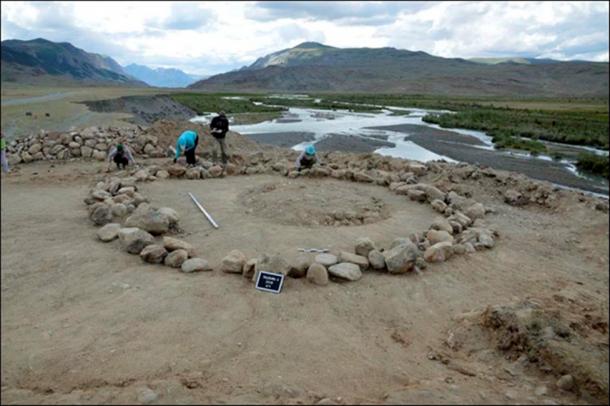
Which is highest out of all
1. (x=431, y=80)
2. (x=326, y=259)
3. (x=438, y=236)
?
(x=431, y=80)

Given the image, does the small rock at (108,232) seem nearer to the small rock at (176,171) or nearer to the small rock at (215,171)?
the small rock at (176,171)

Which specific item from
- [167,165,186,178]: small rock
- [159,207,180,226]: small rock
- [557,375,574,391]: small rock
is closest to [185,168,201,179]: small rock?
[167,165,186,178]: small rock

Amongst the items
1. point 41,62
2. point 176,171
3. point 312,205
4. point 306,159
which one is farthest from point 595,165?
point 41,62

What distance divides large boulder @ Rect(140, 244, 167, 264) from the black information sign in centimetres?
159

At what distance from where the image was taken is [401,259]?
6.56m

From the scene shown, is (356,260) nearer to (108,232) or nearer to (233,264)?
(233,264)

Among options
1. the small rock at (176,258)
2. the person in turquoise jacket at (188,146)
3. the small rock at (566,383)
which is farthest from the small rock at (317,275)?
the person in turquoise jacket at (188,146)

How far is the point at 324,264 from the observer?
6.41 m

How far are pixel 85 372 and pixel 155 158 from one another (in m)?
12.0

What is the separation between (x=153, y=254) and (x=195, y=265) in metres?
0.67

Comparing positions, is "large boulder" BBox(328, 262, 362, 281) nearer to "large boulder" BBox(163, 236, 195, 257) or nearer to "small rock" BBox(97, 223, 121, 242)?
"large boulder" BBox(163, 236, 195, 257)

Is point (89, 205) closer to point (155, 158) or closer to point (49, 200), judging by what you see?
point (49, 200)

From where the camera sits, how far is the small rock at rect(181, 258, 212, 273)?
636cm

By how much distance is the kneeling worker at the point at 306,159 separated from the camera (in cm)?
1280
